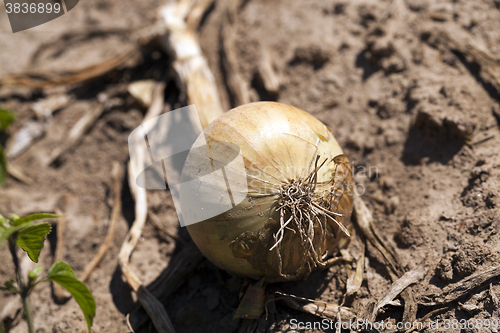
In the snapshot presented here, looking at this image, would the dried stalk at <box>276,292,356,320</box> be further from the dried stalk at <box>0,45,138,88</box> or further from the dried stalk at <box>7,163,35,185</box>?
the dried stalk at <box>0,45,138,88</box>

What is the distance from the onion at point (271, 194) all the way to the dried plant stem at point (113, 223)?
0.99 m

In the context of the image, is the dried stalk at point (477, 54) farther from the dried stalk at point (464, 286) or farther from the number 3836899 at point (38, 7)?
the number 3836899 at point (38, 7)

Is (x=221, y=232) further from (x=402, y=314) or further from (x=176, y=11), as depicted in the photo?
(x=176, y=11)

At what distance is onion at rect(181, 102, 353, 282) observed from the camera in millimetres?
1821

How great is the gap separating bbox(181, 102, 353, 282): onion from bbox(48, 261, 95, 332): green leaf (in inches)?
23.8

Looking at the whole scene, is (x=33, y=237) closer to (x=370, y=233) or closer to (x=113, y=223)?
(x=113, y=223)

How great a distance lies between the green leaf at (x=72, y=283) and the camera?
5.09 ft

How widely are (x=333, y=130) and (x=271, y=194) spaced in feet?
3.97

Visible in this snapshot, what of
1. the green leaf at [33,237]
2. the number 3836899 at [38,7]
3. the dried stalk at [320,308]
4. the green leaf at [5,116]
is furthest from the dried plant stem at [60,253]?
the number 3836899 at [38,7]

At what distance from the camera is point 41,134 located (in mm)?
3352

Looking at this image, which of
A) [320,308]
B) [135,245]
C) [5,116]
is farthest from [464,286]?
[5,116]

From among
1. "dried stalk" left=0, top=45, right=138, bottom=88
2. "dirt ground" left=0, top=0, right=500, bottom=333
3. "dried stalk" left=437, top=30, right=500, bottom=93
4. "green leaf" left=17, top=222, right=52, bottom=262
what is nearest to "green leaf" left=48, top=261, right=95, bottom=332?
"green leaf" left=17, top=222, right=52, bottom=262

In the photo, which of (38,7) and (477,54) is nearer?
(477,54)

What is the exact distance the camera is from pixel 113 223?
8.94 feet
